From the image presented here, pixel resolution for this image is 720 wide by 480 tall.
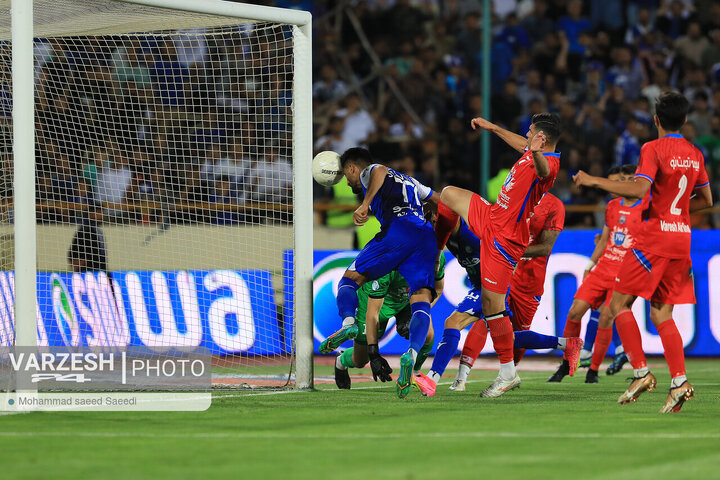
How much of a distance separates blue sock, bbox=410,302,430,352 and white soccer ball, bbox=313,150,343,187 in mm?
1361

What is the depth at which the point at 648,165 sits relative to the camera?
7.43 meters

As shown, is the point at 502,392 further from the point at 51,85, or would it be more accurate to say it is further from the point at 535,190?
the point at 51,85

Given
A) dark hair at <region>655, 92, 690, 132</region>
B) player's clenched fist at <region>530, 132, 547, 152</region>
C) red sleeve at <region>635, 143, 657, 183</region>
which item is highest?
dark hair at <region>655, 92, 690, 132</region>

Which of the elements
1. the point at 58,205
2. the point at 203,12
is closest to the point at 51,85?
the point at 58,205

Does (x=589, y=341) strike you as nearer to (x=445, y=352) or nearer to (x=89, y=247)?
(x=445, y=352)

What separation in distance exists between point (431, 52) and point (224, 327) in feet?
30.2

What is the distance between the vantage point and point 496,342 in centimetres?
855

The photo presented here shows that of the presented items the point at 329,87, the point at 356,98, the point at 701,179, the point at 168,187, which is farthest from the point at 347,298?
the point at 329,87

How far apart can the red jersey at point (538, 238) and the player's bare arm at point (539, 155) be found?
66.7 inches

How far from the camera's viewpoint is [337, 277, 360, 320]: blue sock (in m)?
9.34

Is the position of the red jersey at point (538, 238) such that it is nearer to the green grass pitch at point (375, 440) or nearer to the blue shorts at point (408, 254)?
the blue shorts at point (408, 254)

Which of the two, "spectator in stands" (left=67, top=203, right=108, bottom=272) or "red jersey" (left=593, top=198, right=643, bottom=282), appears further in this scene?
"spectator in stands" (left=67, top=203, right=108, bottom=272)

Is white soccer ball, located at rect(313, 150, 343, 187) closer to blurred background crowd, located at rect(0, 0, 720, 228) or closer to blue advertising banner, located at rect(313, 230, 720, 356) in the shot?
blurred background crowd, located at rect(0, 0, 720, 228)

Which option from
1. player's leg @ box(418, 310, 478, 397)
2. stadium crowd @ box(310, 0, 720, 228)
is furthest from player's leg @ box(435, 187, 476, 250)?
stadium crowd @ box(310, 0, 720, 228)
